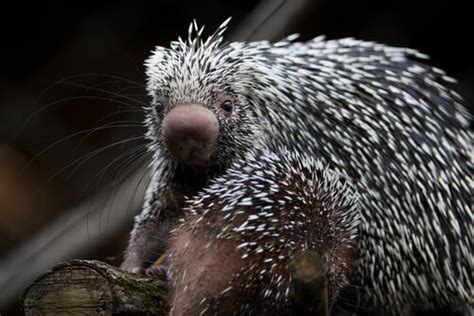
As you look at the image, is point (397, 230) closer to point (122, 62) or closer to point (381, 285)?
point (381, 285)

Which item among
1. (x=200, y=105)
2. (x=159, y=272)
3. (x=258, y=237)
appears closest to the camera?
(x=258, y=237)

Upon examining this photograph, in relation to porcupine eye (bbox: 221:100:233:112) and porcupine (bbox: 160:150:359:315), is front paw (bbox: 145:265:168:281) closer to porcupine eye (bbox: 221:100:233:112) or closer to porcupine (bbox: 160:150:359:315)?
porcupine (bbox: 160:150:359:315)

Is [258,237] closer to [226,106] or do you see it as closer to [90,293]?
[90,293]

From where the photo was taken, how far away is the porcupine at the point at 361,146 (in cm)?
260

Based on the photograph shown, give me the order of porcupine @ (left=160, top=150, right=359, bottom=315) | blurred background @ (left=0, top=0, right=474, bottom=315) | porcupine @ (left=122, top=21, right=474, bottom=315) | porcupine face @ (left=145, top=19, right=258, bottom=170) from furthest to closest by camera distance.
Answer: blurred background @ (left=0, top=0, right=474, bottom=315), porcupine @ (left=122, top=21, right=474, bottom=315), porcupine face @ (left=145, top=19, right=258, bottom=170), porcupine @ (left=160, top=150, right=359, bottom=315)

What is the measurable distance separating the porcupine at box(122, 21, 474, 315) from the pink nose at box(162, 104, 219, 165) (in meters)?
0.02

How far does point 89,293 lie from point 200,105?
1.99 feet

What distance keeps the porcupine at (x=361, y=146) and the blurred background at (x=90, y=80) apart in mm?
459

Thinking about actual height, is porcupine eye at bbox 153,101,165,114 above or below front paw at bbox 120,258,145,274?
above

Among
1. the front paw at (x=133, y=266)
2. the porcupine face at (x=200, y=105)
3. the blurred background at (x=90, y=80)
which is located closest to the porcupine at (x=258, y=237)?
the porcupine face at (x=200, y=105)

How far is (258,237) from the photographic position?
212cm

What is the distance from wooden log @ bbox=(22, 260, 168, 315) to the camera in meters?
2.15

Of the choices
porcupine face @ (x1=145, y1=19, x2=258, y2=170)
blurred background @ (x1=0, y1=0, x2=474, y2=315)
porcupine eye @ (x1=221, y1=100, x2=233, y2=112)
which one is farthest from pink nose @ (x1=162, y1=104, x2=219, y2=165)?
blurred background @ (x1=0, y1=0, x2=474, y2=315)

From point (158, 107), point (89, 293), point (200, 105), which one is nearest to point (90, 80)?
point (158, 107)
